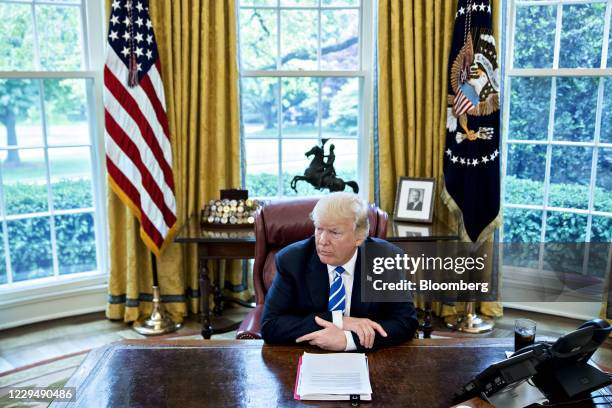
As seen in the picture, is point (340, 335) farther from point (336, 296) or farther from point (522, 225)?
point (522, 225)

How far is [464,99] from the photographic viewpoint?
11.1ft

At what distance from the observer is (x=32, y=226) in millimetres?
3613

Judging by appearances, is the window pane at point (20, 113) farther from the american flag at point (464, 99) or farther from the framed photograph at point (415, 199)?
the american flag at point (464, 99)

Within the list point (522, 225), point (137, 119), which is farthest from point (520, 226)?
point (137, 119)

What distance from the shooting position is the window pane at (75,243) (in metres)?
3.72

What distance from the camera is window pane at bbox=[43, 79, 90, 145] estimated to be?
3.53m

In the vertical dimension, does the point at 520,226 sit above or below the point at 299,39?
below

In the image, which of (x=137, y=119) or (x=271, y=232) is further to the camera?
(x=137, y=119)

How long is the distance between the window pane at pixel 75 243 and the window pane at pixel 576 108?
3.07m

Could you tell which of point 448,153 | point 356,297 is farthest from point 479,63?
point 356,297

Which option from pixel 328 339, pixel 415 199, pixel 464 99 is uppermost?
pixel 464 99

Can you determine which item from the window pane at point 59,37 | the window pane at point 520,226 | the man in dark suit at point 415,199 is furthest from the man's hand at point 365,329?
the window pane at point 59,37

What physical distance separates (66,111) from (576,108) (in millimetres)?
3148

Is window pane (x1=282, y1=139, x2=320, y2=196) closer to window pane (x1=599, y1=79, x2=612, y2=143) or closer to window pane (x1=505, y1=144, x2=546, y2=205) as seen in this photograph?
window pane (x1=505, y1=144, x2=546, y2=205)
